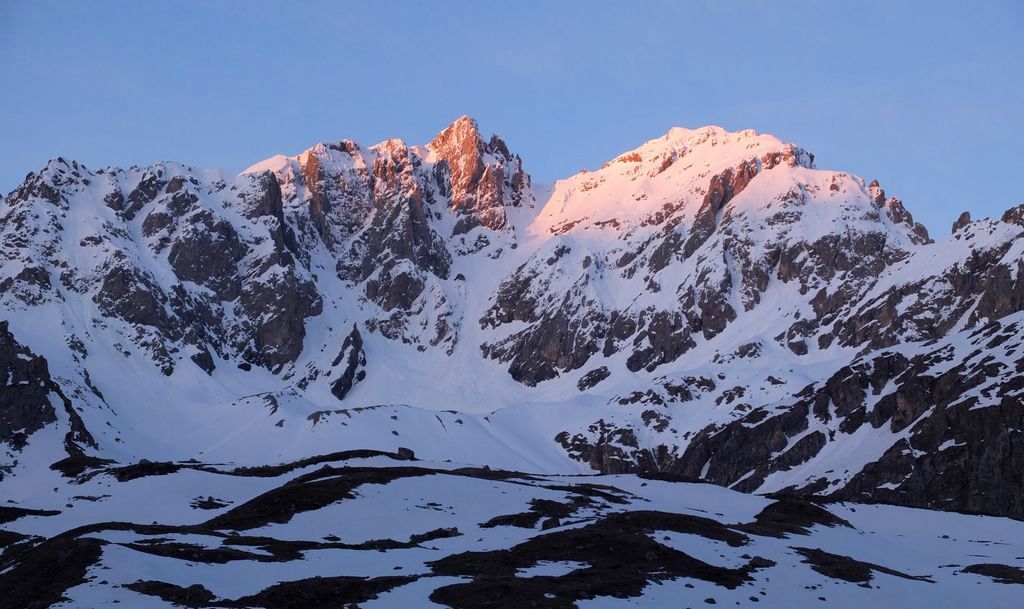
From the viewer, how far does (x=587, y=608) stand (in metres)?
55.1

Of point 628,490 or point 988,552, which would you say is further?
point 628,490

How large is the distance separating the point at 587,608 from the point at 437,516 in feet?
115

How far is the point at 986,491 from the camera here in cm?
16900

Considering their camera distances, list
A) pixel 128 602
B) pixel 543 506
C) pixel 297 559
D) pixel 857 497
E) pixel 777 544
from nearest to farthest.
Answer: pixel 128 602 < pixel 297 559 < pixel 777 544 < pixel 543 506 < pixel 857 497

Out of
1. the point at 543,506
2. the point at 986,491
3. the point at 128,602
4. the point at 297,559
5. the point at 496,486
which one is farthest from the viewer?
the point at 986,491

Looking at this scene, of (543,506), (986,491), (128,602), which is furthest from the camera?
(986,491)

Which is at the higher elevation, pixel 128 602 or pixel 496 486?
pixel 496 486

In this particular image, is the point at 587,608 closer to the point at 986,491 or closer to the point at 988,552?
the point at 988,552

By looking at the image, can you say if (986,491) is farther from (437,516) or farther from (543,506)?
(437,516)

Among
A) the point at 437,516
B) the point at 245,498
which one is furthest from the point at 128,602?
the point at 245,498

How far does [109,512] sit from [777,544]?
60.5 metres

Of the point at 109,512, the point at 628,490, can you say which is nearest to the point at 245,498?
the point at 109,512

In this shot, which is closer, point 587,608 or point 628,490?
point 587,608

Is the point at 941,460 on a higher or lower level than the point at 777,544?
higher
